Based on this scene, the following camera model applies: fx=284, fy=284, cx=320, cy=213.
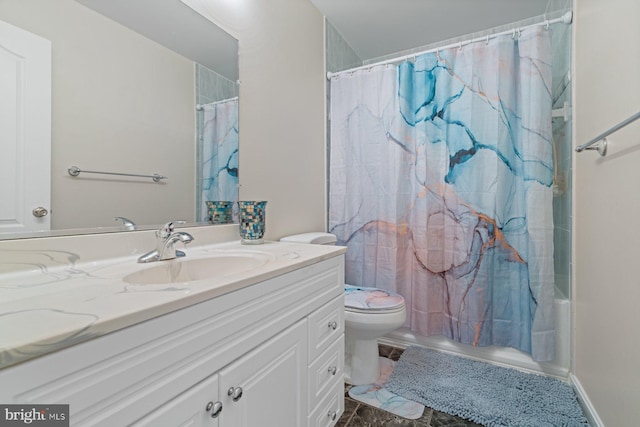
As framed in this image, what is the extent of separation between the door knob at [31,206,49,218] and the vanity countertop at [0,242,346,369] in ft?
0.35

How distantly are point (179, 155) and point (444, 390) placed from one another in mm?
A: 1727

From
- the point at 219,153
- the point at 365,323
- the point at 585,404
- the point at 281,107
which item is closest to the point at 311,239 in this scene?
the point at 365,323

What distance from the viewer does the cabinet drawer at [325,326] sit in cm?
101

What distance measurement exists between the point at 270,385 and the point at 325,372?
14.1 inches

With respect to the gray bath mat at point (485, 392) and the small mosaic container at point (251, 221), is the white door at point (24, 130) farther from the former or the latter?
the gray bath mat at point (485, 392)

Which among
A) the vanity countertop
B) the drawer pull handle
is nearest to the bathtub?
the vanity countertop

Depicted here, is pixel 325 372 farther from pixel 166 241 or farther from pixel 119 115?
pixel 119 115

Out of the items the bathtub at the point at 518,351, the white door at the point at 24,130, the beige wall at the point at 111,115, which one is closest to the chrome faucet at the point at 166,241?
the beige wall at the point at 111,115

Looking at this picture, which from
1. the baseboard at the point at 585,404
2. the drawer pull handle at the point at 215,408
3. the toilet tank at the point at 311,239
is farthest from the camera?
the toilet tank at the point at 311,239

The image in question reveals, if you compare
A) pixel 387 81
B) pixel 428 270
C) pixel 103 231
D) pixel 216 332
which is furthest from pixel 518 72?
pixel 103 231

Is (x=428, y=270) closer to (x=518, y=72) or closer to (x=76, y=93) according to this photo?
(x=518, y=72)

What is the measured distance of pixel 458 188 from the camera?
1.74 meters

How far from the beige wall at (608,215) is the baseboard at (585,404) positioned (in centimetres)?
3

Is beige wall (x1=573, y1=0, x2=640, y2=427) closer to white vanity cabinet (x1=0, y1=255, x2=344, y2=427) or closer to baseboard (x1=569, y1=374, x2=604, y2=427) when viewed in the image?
baseboard (x1=569, y1=374, x2=604, y2=427)
